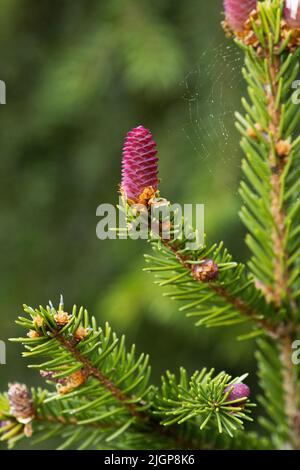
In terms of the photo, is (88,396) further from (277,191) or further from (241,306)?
(277,191)

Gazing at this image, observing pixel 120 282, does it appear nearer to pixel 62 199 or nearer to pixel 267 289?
pixel 62 199

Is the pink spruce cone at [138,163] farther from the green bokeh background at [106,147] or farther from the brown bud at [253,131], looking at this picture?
the green bokeh background at [106,147]

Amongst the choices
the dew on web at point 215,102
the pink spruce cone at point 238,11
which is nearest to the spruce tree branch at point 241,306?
the pink spruce cone at point 238,11

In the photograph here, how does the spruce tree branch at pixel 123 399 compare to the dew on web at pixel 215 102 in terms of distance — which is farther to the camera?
the dew on web at pixel 215 102

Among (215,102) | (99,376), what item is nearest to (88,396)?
(99,376)

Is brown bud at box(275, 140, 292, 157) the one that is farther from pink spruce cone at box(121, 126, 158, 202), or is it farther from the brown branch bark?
the brown branch bark
